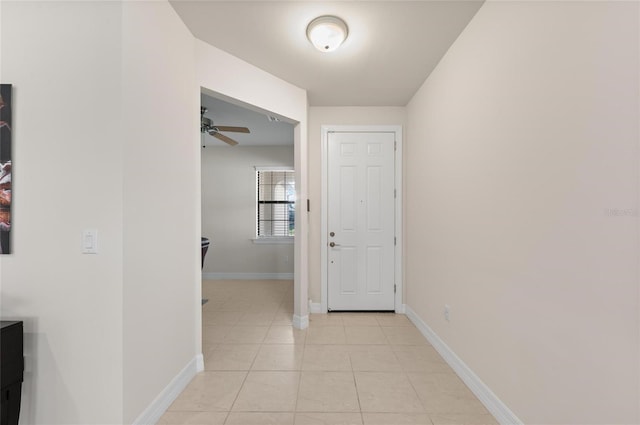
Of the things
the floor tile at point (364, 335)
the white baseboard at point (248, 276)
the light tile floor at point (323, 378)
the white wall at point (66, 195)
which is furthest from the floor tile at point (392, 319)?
the white wall at point (66, 195)

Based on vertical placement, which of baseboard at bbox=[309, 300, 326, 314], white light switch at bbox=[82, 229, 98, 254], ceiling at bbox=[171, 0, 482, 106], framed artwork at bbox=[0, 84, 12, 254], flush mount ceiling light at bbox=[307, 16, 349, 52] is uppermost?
ceiling at bbox=[171, 0, 482, 106]

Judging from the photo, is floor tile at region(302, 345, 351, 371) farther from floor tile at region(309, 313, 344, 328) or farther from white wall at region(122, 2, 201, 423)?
white wall at region(122, 2, 201, 423)

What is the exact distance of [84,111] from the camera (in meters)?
1.39

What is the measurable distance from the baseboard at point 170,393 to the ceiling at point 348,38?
2473 millimetres

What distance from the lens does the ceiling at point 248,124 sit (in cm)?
357

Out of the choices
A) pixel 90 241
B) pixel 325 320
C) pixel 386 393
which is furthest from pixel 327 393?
pixel 90 241

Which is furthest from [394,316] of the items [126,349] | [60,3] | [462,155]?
[60,3]

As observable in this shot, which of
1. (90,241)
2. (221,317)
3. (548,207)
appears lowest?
(221,317)

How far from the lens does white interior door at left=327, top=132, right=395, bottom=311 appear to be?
3471mm

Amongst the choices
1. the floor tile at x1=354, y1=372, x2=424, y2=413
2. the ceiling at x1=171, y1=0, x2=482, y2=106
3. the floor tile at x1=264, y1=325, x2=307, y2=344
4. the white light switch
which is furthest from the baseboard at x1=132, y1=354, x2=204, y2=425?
the ceiling at x1=171, y1=0, x2=482, y2=106

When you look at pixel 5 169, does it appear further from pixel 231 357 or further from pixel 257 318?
pixel 257 318

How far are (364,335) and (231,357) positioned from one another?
1.30 m

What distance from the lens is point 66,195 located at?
139 centimetres

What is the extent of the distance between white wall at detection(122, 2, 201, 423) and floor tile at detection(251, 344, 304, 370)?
0.55 m
